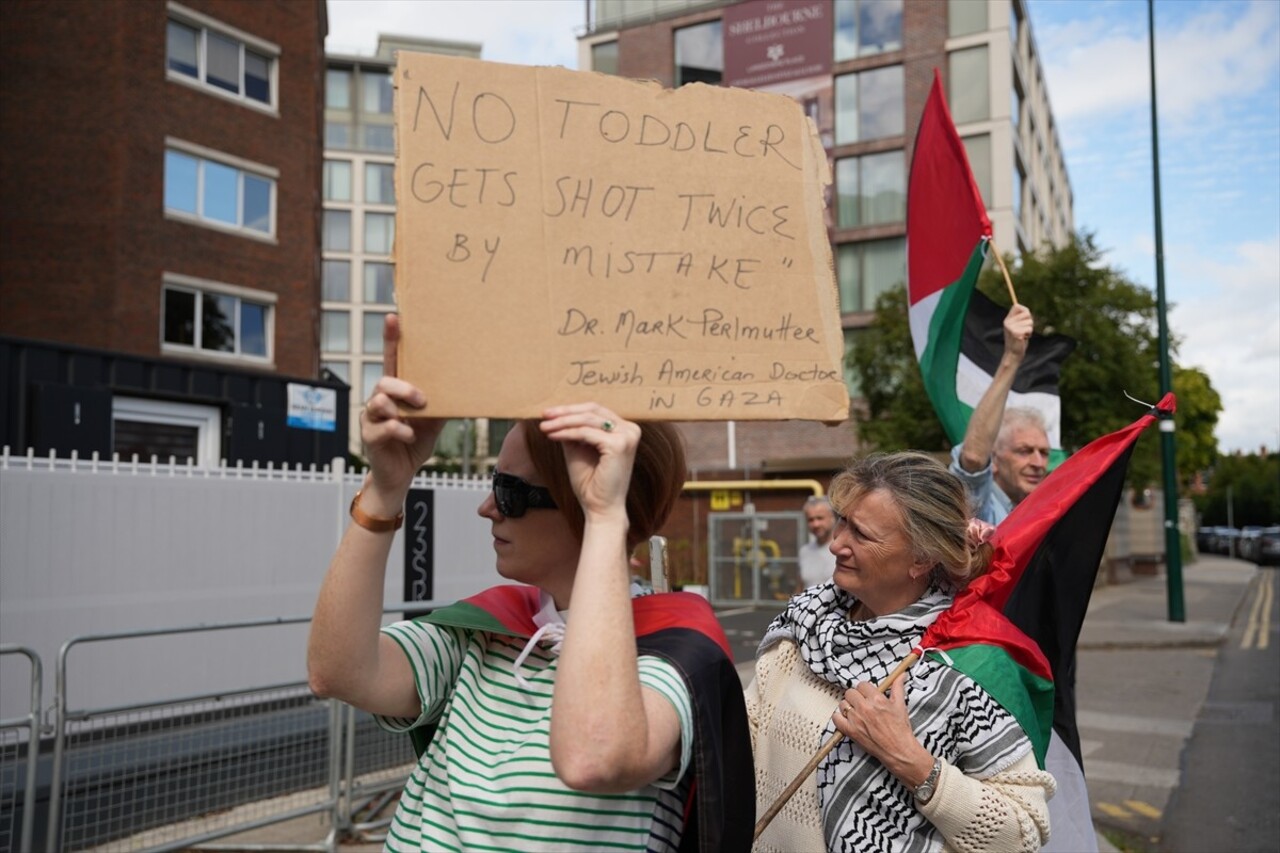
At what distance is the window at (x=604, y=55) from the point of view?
38.4 m

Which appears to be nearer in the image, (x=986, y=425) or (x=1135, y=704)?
(x=986, y=425)

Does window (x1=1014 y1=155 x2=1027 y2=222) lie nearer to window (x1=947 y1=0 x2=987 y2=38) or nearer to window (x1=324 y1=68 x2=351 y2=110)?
window (x1=947 y1=0 x2=987 y2=38)

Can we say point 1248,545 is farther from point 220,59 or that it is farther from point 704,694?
point 704,694

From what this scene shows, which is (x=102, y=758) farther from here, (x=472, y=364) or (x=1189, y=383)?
(x=1189, y=383)

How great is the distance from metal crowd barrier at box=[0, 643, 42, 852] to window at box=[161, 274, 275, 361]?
680 inches

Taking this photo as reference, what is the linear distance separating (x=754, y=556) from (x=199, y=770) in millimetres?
18590

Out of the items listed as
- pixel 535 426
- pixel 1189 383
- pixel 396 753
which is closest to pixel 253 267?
pixel 396 753

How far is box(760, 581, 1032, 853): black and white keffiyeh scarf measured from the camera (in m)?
2.31

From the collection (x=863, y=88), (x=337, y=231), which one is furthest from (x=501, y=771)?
(x=337, y=231)

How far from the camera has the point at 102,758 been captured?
4844 millimetres

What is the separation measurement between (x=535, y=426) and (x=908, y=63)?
111 feet

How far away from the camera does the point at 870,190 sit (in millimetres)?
33750

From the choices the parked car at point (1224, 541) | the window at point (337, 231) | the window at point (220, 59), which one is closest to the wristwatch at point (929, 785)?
the window at point (220, 59)

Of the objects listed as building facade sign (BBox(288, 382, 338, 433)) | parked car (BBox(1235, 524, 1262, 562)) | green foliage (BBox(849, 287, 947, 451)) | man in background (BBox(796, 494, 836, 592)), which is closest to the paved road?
man in background (BBox(796, 494, 836, 592))
